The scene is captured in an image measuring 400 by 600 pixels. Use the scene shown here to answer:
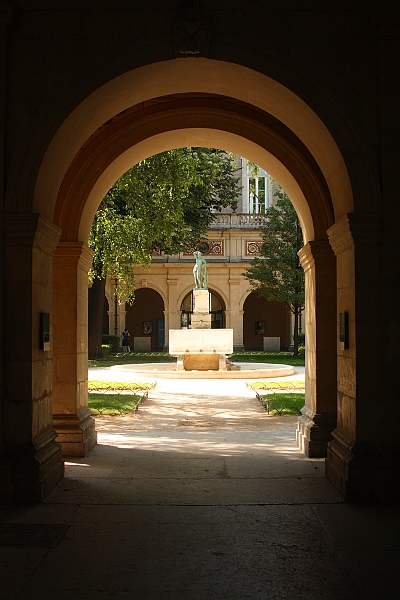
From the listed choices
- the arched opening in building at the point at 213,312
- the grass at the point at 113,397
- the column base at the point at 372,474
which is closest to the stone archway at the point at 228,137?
the column base at the point at 372,474

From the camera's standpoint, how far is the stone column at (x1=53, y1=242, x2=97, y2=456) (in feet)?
25.2

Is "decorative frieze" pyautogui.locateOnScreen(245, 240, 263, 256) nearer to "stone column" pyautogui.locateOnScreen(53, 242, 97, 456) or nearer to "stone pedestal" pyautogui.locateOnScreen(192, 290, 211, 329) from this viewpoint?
"stone pedestal" pyautogui.locateOnScreen(192, 290, 211, 329)

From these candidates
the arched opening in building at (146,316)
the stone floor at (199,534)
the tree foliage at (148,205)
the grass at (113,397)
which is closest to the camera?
the stone floor at (199,534)

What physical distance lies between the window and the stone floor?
3153 centimetres

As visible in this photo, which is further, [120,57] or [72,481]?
[72,481]

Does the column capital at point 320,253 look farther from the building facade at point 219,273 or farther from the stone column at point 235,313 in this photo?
the stone column at point 235,313

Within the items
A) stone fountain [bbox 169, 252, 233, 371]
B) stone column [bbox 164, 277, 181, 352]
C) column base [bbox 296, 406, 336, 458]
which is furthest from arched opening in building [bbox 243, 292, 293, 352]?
column base [bbox 296, 406, 336, 458]

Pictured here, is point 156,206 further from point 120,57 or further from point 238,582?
point 238,582

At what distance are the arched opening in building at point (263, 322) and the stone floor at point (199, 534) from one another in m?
31.7

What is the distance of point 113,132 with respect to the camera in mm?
8172

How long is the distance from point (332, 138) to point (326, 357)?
297 centimetres

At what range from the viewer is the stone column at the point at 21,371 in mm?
5613

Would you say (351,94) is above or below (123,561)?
above

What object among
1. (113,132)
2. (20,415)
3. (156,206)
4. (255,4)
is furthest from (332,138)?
(156,206)
